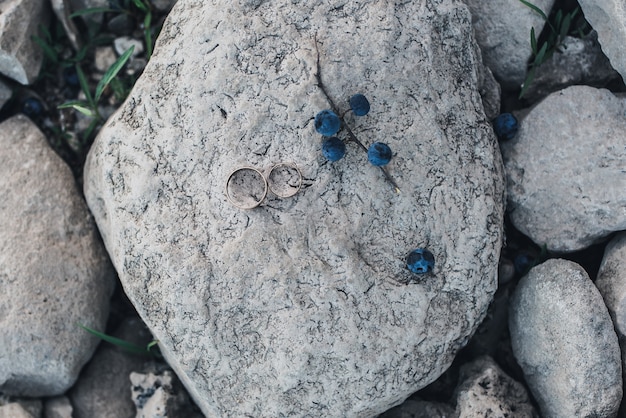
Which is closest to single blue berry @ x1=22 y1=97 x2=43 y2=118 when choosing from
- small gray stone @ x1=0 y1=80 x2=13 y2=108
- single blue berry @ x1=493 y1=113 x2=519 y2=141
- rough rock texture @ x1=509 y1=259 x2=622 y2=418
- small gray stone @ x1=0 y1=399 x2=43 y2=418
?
small gray stone @ x1=0 y1=80 x2=13 y2=108

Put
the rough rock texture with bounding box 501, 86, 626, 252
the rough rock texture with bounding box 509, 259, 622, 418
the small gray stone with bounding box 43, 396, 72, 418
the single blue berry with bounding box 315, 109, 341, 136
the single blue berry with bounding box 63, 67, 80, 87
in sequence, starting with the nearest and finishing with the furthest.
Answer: the single blue berry with bounding box 315, 109, 341, 136
the rough rock texture with bounding box 509, 259, 622, 418
the rough rock texture with bounding box 501, 86, 626, 252
the small gray stone with bounding box 43, 396, 72, 418
the single blue berry with bounding box 63, 67, 80, 87

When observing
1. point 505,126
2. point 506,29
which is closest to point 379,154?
point 505,126

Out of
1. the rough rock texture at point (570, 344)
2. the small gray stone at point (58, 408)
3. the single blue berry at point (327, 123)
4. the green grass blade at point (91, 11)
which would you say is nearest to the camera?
the single blue berry at point (327, 123)

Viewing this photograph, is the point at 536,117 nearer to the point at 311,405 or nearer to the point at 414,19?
the point at 414,19

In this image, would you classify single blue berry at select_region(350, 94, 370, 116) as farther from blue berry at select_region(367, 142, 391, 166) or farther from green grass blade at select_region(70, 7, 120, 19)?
green grass blade at select_region(70, 7, 120, 19)

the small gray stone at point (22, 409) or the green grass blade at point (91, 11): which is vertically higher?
the green grass blade at point (91, 11)

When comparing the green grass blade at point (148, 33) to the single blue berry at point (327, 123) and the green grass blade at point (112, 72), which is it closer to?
the green grass blade at point (112, 72)

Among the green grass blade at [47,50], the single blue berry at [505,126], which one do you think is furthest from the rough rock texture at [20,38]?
the single blue berry at [505,126]
